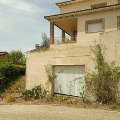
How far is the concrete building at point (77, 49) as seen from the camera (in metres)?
11.0

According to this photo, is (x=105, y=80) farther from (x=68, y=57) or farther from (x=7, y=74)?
(x=7, y=74)

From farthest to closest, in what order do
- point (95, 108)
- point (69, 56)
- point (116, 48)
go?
point (69, 56), point (116, 48), point (95, 108)

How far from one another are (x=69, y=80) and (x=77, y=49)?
236 centimetres

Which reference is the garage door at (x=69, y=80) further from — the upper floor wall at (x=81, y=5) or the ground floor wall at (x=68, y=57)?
the upper floor wall at (x=81, y=5)

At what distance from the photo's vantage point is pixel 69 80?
1257cm

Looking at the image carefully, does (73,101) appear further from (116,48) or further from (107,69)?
(116,48)

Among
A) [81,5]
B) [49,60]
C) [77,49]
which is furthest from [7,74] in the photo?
[81,5]

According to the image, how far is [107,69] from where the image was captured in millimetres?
10383

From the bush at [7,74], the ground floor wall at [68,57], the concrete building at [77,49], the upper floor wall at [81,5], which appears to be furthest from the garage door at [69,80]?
the upper floor wall at [81,5]

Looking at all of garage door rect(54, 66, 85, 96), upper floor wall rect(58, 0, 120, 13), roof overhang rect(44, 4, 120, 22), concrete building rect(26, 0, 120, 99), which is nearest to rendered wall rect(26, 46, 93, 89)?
concrete building rect(26, 0, 120, 99)

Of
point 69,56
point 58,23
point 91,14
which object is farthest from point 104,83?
point 58,23

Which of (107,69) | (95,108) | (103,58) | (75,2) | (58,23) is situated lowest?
(95,108)

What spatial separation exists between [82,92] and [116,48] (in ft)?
12.4

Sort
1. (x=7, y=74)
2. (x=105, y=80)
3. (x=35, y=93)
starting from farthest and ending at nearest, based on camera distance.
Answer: (x=7, y=74)
(x=35, y=93)
(x=105, y=80)
